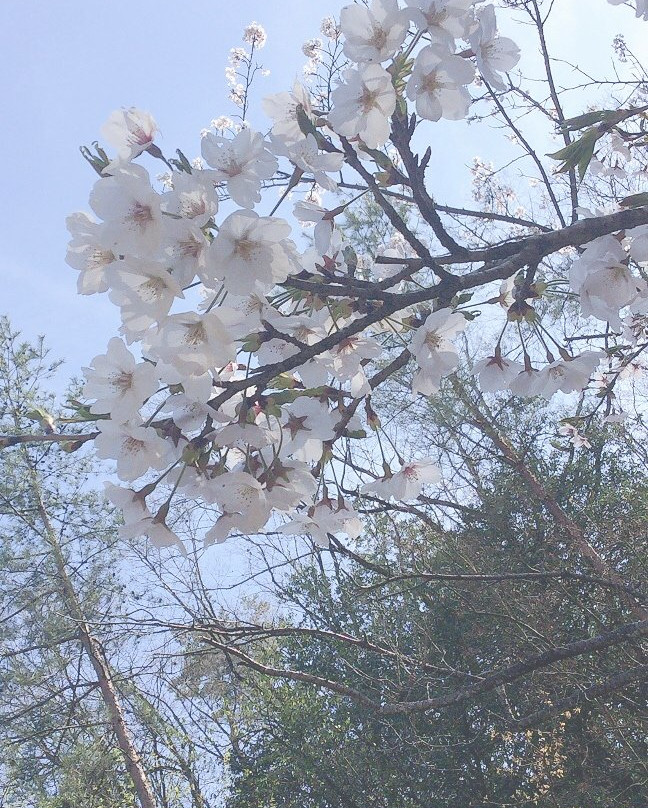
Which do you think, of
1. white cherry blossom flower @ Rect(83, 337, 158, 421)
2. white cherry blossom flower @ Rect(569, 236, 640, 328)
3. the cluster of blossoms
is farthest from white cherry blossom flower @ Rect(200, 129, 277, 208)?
white cherry blossom flower @ Rect(569, 236, 640, 328)

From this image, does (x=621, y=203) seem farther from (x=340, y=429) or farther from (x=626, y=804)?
(x=626, y=804)

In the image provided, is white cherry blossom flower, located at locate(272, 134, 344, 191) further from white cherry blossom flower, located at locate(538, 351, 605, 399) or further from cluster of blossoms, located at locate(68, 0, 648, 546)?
white cherry blossom flower, located at locate(538, 351, 605, 399)

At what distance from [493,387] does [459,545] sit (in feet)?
12.2

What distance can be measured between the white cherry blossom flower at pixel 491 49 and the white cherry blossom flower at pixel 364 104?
0.68 feet

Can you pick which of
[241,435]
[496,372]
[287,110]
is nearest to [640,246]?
[496,372]

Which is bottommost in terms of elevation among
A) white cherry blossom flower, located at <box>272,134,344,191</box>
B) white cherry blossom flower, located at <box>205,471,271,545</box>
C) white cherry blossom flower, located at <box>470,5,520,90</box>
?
white cherry blossom flower, located at <box>205,471,271,545</box>

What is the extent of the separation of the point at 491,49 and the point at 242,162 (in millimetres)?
447

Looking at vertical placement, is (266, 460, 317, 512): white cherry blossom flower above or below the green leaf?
below

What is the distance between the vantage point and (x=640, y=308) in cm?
126

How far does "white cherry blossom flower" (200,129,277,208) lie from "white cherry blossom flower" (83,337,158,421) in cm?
23

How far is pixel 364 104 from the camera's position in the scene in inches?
34.7

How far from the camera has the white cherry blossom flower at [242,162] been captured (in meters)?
0.85

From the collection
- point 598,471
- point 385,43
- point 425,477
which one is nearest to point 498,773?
point 598,471

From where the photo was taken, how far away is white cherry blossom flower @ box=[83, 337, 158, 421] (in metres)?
0.82
